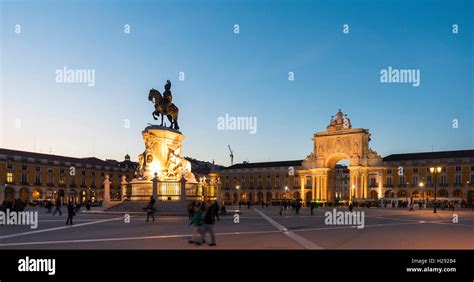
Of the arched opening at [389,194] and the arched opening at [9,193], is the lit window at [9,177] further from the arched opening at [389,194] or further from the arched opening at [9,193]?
the arched opening at [389,194]

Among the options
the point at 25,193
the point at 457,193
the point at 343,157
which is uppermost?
the point at 343,157

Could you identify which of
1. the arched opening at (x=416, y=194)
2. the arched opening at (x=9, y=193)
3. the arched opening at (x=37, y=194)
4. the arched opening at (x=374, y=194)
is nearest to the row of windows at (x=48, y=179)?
the arched opening at (x=9, y=193)

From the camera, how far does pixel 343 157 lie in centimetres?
9331

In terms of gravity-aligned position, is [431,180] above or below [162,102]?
below

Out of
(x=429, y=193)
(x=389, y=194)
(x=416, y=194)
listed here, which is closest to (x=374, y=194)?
(x=389, y=194)

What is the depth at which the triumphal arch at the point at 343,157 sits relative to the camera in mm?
89250

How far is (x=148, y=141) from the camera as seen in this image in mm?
35719

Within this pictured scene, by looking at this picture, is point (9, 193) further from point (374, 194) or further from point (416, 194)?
point (416, 194)

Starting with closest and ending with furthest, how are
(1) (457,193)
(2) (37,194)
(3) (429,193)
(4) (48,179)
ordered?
(2) (37,194) → (4) (48,179) → (1) (457,193) → (3) (429,193)

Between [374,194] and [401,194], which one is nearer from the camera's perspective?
[401,194]
